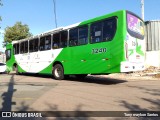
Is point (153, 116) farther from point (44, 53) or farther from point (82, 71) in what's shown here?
point (44, 53)

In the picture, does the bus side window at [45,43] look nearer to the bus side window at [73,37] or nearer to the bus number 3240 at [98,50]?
the bus side window at [73,37]

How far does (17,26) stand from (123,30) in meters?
33.3

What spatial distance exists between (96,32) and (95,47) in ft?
2.37

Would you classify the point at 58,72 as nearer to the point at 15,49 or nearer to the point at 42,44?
the point at 42,44

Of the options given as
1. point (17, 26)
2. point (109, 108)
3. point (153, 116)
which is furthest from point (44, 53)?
point (17, 26)

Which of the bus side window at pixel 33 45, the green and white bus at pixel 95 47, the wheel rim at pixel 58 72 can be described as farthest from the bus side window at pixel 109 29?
the bus side window at pixel 33 45

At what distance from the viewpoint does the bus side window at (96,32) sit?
12.7 m

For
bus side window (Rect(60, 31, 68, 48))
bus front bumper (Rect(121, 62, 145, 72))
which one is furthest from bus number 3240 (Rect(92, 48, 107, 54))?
bus side window (Rect(60, 31, 68, 48))

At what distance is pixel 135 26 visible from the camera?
1282cm

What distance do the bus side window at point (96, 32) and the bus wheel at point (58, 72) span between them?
345 centimetres

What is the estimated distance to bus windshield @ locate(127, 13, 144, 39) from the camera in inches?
479

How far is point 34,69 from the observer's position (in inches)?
741

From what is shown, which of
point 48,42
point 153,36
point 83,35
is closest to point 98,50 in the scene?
point 83,35

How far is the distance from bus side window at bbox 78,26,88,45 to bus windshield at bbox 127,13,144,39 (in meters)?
2.37
